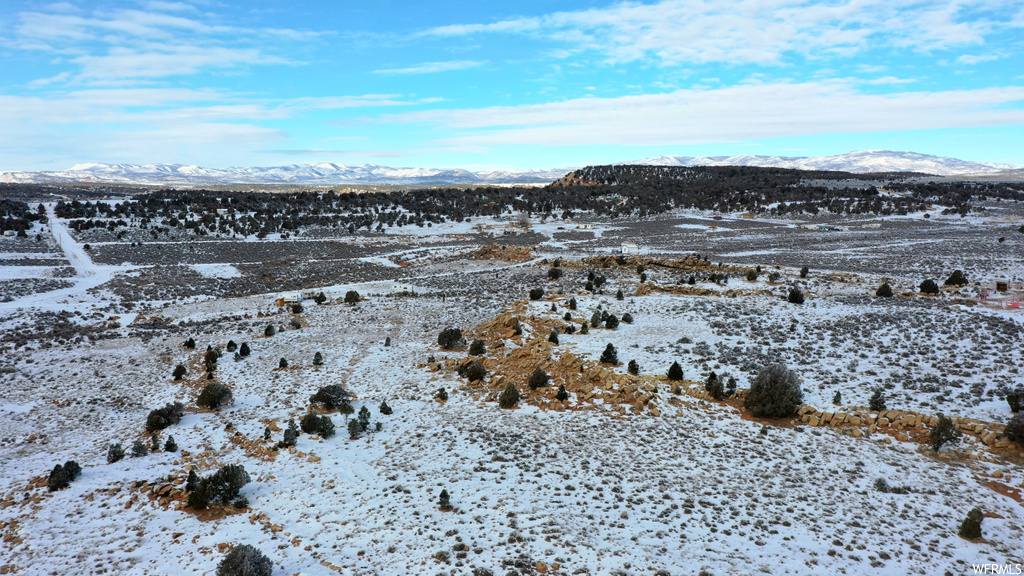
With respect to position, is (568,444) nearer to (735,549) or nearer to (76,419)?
(735,549)

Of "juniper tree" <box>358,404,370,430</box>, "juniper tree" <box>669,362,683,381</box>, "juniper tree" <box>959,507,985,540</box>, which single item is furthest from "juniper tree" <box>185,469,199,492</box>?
"juniper tree" <box>959,507,985,540</box>

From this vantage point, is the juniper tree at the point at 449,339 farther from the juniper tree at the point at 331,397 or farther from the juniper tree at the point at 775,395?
the juniper tree at the point at 775,395

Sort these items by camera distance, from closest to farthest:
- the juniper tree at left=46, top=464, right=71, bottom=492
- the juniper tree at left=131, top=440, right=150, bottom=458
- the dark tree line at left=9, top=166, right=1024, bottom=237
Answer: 1. the juniper tree at left=46, top=464, right=71, bottom=492
2. the juniper tree at left=131, top=440, right=150, bottom=458
3. the dark tree line at left=9, top=166, right=1024, bottom=237

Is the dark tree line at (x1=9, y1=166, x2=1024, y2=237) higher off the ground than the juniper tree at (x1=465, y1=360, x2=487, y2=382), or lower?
higher

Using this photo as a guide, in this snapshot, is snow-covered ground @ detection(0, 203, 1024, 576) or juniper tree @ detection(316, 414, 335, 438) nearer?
snow-covered ground @ detection(0, 203, 1024, 576)

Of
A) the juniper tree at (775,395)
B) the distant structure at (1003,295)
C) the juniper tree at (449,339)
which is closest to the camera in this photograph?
the juniper tree at (775,395)

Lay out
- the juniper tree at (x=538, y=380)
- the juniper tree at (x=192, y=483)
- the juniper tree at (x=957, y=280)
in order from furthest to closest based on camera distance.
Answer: the juniper tree at (x=957, y=280)
the juniper tree at (x=538, y=380)
the juniper tree at (x=192, y=483)

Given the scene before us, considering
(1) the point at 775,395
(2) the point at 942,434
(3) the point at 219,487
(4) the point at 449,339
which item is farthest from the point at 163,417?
(2) the point at 942,434

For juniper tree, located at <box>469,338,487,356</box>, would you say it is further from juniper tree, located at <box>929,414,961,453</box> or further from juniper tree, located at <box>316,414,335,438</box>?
juniper tree, located at <box>929,414,961,453</box>

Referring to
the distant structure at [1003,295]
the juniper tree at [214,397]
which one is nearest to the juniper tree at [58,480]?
the juniper tree at [214,397]

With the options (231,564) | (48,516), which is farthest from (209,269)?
(231,564)

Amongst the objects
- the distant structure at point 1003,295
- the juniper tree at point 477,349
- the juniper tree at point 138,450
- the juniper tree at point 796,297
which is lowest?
the juniper tree at point 138,450
